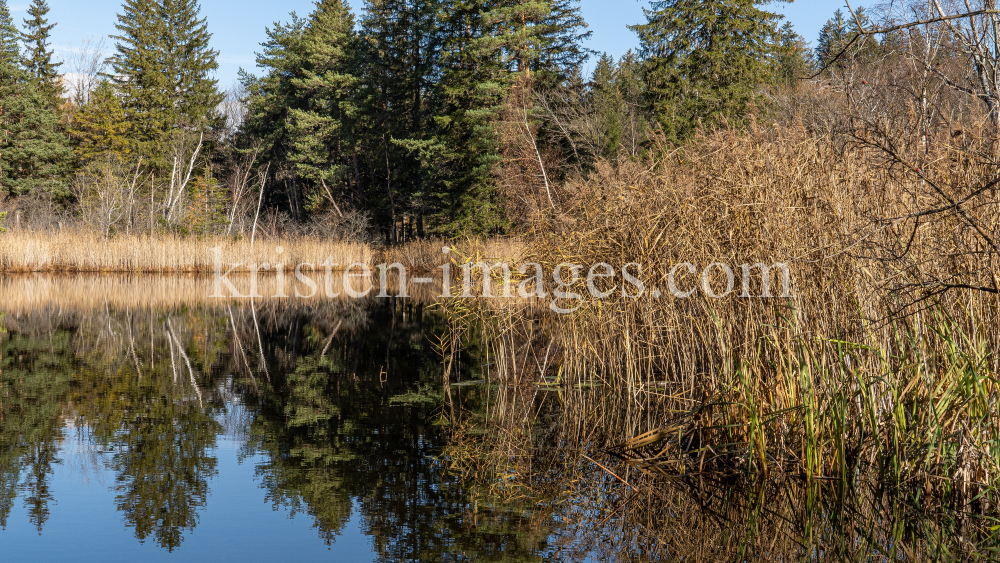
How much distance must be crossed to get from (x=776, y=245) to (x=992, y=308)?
117cm

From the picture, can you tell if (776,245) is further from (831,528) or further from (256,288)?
(256,288)

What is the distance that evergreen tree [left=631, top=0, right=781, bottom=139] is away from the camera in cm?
2714

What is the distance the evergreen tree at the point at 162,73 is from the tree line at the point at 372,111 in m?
0.12

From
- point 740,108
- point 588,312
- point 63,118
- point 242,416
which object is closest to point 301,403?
point 242,416

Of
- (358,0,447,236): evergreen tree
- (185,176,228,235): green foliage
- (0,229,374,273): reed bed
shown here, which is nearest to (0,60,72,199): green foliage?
(185,176,228,235): green foliage

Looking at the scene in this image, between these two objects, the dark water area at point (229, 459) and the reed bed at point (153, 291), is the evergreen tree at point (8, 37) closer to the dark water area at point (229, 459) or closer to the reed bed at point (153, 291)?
the reed bed at point (153, 291)

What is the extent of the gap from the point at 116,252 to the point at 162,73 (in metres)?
20.7

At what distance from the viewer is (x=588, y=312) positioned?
6602 millimetres

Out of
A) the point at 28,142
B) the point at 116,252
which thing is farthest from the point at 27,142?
the point at 116,252

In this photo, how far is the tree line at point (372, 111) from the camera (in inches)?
1096

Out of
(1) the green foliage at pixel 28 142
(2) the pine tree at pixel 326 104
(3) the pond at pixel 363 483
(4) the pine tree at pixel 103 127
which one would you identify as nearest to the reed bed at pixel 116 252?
(2) the pine tree at pixel 326 104

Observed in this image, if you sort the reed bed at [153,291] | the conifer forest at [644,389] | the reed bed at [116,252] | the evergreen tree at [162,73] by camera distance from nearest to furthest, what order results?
the conifer forest at [644,389] < the reed bed at [153,291] < the reed bed at [116,252] < the evergreen tree at [162,73]

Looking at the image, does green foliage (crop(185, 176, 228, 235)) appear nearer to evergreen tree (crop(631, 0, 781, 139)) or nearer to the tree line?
the tree line

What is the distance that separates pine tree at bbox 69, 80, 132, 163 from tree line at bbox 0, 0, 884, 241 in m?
0.11
